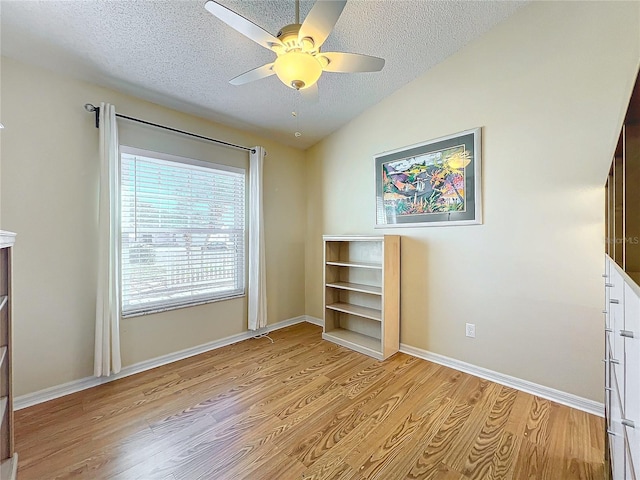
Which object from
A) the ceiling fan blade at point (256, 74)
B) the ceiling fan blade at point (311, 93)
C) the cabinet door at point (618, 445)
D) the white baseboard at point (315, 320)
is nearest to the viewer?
the cabinet door at point (618, 445)

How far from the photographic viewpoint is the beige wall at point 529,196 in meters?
1.89

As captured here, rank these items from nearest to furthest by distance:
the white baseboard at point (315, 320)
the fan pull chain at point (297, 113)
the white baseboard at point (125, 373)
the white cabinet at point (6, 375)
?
the white cabinet at point (6, 375) → the white baseboard at point (125, 373) → the fan pull chain at point (297, 113) → the white baseboard at point (315, 320)

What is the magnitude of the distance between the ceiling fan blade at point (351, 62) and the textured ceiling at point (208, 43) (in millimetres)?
532

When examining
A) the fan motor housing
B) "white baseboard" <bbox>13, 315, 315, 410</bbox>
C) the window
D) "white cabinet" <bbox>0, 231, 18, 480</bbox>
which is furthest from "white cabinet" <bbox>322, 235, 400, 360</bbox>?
"white cabinet" <bbox>0, 231, 18, 480</bbox>

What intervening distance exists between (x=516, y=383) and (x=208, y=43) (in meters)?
3.54

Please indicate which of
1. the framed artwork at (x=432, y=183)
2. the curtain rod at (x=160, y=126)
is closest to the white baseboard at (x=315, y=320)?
the framed artwork at (x=432, y=183)

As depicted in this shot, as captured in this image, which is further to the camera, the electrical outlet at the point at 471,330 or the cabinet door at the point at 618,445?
the electrical outlet at the point at 471,330

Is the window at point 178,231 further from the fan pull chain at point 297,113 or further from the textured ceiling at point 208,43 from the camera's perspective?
the fan pull chain at point 297,113

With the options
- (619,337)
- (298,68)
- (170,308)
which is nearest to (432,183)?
(298,68)

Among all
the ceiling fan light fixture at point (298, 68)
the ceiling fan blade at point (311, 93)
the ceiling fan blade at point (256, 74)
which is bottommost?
the ceiling fan light fixture at point (298, 68)

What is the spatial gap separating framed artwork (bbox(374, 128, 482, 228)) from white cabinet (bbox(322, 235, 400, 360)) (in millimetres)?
349

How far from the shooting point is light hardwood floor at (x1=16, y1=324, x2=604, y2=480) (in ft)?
4.77

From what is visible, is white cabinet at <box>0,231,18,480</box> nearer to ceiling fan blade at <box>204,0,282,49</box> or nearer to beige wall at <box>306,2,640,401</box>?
ceiling fan blade at <box>204,0,282,49</box>

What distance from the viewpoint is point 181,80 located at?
7.62ft
